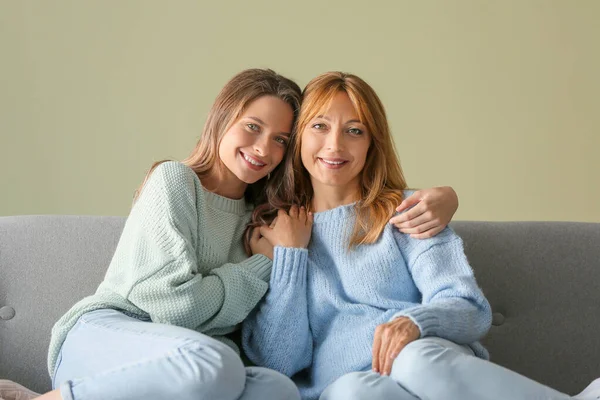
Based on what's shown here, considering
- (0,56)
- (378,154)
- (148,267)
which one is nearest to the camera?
(148,267)

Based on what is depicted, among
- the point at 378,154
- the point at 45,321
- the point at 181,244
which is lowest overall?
the point at 45,321

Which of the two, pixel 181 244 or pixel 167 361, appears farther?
pixel 181 244

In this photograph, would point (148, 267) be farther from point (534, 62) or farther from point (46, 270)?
point (534, 62)

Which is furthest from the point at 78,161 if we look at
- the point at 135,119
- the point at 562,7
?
the point at 562,7

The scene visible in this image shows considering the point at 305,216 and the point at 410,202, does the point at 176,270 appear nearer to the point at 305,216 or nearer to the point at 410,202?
the point at 305,216

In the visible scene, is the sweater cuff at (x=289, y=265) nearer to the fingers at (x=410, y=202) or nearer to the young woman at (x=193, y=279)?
the young woman at (x=193, y=279)

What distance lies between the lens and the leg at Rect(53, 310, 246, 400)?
4.73 ft

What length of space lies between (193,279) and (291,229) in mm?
309

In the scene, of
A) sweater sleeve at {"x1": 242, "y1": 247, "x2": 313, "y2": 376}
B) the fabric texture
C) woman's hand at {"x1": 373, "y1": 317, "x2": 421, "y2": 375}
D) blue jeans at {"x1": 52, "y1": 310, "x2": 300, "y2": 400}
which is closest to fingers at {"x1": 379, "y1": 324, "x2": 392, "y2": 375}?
woman's hand at {"x1": 373, "y1": 317, "x2": 421, "y2": 375}

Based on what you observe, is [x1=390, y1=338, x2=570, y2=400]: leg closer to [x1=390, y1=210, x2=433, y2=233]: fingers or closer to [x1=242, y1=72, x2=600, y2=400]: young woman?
[x1=242, y1=72, x2=600, y2=400]: young woman

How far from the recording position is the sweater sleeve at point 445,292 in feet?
5.32

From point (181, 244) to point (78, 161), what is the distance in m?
1.38

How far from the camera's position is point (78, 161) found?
297cm

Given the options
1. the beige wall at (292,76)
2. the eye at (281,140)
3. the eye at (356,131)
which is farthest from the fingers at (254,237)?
the beige wall at (292,76)
